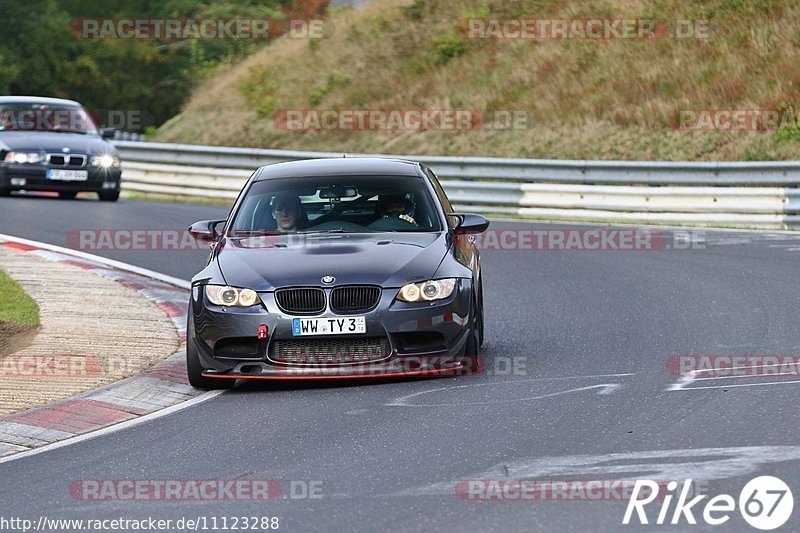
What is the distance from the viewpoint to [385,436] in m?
7.84

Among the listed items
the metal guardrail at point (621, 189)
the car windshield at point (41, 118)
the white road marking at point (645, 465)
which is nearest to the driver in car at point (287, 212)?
the white road marking at point (645, 465)

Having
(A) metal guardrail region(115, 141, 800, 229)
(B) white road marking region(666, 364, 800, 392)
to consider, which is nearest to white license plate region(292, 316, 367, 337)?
(B) white road marking region(666, 364, 800, 392)

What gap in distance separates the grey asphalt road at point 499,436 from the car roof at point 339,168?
148cm

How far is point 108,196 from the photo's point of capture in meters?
25.4

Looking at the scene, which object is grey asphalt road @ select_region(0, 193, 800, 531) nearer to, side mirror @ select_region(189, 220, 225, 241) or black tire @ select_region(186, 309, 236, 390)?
black tire @ select_region(186, 309, 236, 390)

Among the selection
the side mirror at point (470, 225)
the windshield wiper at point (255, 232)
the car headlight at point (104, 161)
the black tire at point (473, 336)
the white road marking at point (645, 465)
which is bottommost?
the white road marking at point (645, 465)

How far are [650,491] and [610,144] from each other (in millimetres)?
22712

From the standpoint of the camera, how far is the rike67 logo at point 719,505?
5.79 metres

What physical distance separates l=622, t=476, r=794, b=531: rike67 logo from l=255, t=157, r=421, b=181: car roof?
17.2 ft

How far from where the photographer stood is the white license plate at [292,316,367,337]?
30.5ft

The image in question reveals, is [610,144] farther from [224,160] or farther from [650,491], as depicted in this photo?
[650,491]

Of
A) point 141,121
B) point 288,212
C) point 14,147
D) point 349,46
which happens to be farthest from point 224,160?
point 141,121

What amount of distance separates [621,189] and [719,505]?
56.8ft

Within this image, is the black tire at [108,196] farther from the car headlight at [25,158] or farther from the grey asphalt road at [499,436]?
the grey asphalt road at [499,436]
